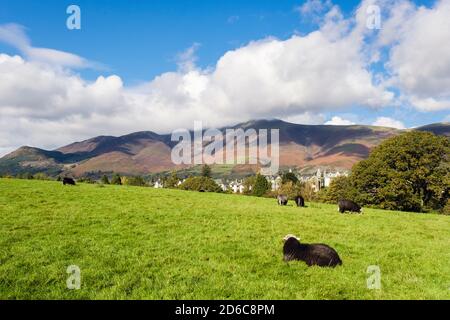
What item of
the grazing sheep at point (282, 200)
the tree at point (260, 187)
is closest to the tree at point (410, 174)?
the grazing sheep at point (282, 200)

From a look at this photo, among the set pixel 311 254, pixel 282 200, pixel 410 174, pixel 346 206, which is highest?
pixel 410 174

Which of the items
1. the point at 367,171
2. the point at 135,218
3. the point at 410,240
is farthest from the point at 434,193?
the point at 135,218

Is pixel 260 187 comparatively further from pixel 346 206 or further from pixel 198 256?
pixel 198 256

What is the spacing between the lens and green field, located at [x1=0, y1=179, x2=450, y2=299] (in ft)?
32.3

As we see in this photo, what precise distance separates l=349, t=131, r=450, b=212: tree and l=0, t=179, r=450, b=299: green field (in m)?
33.2

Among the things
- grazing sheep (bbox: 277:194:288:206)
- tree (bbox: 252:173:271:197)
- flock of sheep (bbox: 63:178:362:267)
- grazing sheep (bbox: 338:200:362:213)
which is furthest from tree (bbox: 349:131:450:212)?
tree (bbox: 252:173:271:197)

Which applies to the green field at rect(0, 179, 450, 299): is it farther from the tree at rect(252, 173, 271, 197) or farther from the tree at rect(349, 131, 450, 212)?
the tree at rect(252, 173, 271, 197)

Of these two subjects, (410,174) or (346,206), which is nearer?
(346,206)

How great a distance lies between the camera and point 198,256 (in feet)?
A: 43.5

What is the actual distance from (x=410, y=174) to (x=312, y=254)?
48573 millimetres

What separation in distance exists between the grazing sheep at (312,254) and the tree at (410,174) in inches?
1840

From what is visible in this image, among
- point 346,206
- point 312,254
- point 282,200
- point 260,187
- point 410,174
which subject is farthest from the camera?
point 260,187

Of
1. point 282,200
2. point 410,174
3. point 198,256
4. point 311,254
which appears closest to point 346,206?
point 282,200
